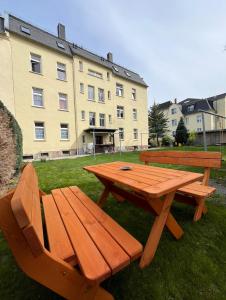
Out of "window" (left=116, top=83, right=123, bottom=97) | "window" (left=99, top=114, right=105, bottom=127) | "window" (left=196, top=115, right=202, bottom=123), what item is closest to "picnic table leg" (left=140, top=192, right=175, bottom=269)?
"window" (left=99, top=114, right=105, bottom=127)

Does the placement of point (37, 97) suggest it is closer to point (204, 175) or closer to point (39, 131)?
point (39, 131)

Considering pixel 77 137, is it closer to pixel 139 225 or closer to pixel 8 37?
pixel 8 37

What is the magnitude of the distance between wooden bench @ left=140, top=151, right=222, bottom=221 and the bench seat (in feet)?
4.65

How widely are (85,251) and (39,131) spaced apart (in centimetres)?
1803

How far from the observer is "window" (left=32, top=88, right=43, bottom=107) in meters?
17.5

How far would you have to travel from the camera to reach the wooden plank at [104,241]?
1.37 m

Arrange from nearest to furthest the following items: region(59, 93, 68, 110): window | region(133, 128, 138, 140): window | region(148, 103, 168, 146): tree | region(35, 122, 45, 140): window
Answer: region(35, 122, 45, 140): window
region(59, 93, 68, 110): window
region(133, 128, 138, 140): window
region(148, 103, 168, 146): tree

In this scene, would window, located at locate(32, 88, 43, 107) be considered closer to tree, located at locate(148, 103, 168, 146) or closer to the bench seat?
the bench seat

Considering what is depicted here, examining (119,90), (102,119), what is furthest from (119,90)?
(102,119)

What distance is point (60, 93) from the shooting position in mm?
19438

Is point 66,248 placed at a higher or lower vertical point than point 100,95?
lower

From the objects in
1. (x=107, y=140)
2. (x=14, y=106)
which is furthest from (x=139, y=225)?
(x=107, y=140)

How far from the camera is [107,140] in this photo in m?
24.6

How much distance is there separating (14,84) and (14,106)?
1891mm
